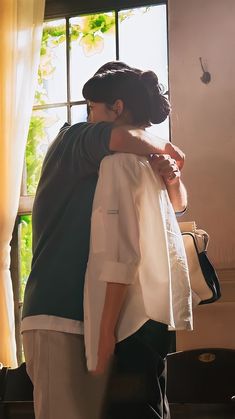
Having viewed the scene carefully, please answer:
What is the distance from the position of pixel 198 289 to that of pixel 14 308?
7.17ft

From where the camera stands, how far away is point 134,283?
144 centimetres

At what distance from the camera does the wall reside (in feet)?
10.0

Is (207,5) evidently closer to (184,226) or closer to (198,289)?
(184,226)

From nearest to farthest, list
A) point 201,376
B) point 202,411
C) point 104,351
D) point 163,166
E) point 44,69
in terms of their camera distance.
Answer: point 104,351 → point 163,166 → point 202,411 → point 201,376 → point 44,69

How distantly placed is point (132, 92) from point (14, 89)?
215cm

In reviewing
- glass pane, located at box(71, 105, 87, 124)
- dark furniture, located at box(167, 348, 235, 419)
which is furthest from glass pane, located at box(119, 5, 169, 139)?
dark furniture, located at box(167, 348, 235, 419)

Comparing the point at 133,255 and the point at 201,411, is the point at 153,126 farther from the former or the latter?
the point at 133,255

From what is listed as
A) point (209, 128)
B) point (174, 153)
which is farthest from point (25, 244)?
point (174, 153)

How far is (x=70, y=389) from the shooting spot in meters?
1.39

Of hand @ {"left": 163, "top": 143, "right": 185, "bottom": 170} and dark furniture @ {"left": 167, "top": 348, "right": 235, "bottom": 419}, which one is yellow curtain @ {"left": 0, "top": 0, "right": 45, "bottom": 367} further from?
hand @ {"left": 163, "top": 143, "right": 185, "bottom": 170}

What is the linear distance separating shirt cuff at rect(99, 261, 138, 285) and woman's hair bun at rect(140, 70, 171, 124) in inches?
16.0

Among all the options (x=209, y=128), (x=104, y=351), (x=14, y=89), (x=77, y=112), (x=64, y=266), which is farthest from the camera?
(x=77, y=112)

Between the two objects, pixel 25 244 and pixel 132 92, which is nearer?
pixel 132 92

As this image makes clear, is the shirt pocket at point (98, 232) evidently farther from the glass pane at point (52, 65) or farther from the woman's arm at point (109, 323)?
the glass pane at point (52, 65)
